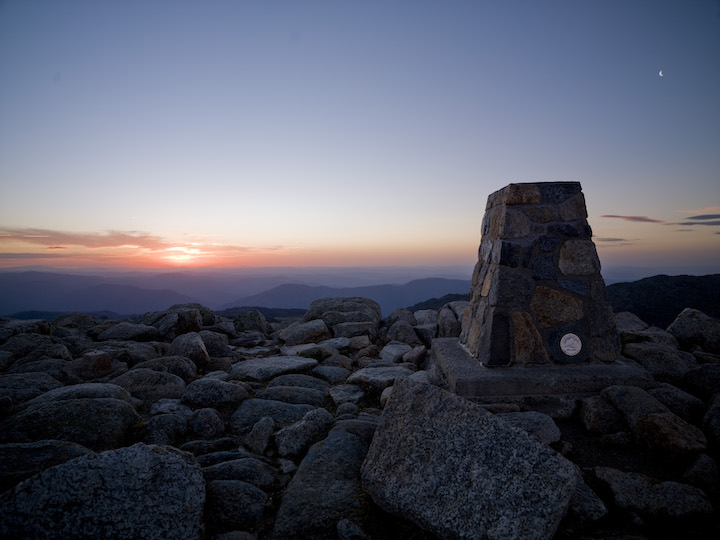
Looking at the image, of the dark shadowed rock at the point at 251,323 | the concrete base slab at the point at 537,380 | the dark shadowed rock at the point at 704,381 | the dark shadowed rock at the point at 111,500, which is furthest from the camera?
the dark shadowed rock at the point at 251,323

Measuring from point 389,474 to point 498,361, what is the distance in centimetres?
258

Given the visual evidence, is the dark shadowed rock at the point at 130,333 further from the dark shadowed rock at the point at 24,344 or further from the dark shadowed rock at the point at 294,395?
the dark shadowed rock at the point at 294,395

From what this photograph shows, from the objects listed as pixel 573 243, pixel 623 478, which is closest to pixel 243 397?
pixel 623 478

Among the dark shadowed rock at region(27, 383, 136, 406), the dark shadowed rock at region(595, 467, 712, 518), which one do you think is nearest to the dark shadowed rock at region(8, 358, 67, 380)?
the dark shadowed rock at region(27, 383, 136, 406)

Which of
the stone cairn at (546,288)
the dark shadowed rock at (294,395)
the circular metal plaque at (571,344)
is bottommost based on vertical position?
the dark shadowed rock at (294,395)

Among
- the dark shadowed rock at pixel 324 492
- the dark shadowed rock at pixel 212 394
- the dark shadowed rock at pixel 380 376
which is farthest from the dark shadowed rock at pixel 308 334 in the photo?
the dark shadowed rock at pixel 324 492

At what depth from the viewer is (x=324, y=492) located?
3.14 meters

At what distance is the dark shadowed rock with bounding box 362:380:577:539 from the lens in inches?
97.0

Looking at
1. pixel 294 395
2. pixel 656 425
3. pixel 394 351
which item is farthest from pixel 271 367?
pixel 656 425

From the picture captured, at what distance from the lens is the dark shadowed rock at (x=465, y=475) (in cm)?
246

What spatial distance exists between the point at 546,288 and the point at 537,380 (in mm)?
1221

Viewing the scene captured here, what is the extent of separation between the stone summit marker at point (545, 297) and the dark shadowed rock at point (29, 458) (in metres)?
4.02

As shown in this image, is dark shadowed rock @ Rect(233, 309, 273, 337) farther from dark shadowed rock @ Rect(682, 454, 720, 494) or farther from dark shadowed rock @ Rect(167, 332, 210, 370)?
dark shadowed rock @ Rect(682, 454, 720, 494)

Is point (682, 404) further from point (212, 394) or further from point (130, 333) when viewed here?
point (130, 333)
